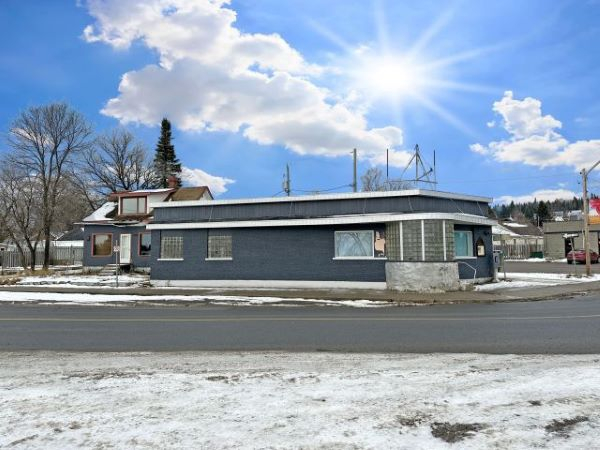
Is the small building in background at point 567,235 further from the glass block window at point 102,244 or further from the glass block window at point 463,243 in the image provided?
the glass block window at point 102,244

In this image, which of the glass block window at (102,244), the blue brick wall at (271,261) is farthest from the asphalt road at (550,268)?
the glass block window at (102,244)

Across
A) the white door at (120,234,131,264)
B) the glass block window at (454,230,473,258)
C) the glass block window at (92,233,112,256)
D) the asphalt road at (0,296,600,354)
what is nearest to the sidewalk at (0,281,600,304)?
the asphalt road at (0,296,600,354)

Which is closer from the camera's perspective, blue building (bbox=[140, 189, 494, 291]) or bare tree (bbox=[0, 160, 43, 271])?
blue building (bbox=[140, 189, 494, 291])

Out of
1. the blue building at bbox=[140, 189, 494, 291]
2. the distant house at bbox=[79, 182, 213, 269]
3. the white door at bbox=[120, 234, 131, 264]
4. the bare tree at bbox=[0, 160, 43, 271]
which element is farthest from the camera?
the bare tree at bbox=[0, 160, 43, 271]

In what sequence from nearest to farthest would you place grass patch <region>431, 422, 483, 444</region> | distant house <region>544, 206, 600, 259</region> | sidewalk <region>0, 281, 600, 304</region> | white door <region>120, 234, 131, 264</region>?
grass patch <region>431, 422, 483, 444</region> → sidewalk <region>0, 281, 600, 304</region> → white door <region>120, 234, 131, 264</region> → distant house <region>544, 206, 600, 259</region>

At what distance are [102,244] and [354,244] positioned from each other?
784 inches

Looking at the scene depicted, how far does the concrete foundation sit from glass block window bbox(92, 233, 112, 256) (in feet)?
71.6

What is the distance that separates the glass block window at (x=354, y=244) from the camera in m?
22.0

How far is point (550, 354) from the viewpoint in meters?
7.65

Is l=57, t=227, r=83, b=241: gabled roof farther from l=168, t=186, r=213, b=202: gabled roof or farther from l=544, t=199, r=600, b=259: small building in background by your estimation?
l=544, t=199, r=600, b=259: small building in background

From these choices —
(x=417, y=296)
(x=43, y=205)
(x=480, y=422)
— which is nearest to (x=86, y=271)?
(x=43, y=205)

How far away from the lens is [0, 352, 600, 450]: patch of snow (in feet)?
13.6

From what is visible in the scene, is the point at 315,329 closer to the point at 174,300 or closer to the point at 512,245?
the point at 174,300

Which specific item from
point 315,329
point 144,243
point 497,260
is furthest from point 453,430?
point 144,243
